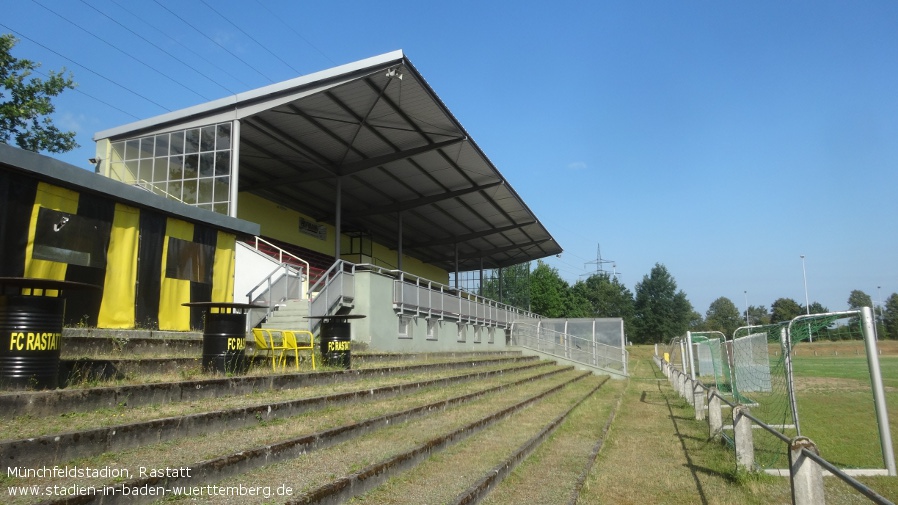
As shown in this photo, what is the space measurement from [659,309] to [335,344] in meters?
93.5

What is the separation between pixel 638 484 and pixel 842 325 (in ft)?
12.0

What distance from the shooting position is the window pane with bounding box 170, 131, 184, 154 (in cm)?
1852

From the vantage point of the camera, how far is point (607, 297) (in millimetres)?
107438

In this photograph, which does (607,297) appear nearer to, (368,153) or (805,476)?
(368,153)

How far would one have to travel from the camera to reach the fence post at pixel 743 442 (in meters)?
7.41

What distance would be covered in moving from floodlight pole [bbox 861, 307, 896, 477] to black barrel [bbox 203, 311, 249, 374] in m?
8.07

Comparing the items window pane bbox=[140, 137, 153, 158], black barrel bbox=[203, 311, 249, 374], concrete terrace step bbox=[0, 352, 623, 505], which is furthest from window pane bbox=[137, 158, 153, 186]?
concrete terrace step bbox=[0, 352, 623, 505]

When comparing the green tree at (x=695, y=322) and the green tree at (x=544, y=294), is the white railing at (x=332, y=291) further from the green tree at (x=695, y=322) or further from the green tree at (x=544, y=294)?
the green tree at (x=695, y=322)

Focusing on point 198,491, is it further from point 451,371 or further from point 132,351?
point 451,371

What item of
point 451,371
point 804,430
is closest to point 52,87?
point 451,371

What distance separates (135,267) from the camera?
11.5 meters

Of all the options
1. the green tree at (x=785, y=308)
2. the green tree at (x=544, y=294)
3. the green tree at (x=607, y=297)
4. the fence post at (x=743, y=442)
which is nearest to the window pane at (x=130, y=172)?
the fence post at (x=743, y=442)

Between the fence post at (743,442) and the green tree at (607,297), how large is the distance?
89325 mm

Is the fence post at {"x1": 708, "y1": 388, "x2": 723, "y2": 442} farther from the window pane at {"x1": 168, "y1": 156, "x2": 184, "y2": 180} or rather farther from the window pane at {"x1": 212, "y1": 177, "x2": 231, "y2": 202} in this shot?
the window pane at {"x1": 168, "y1": 156, "x2": 184, "y2": 180}
